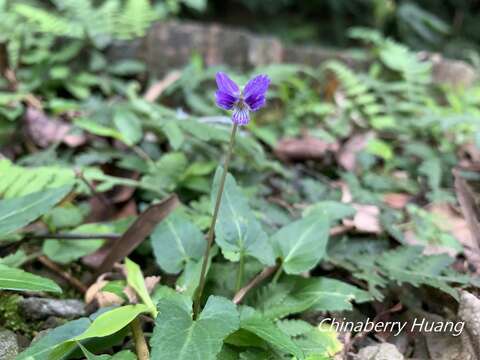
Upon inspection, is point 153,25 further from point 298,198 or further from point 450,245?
point 450,245

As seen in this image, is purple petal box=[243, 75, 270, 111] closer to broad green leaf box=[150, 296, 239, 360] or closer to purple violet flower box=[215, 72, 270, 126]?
purple violet flower box=[215, 72, 270, 126]

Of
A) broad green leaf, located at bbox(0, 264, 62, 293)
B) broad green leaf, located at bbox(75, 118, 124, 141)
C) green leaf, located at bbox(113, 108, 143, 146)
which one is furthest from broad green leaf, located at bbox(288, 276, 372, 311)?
broad green leaf, located at bbox(75, 118, 124, 141)

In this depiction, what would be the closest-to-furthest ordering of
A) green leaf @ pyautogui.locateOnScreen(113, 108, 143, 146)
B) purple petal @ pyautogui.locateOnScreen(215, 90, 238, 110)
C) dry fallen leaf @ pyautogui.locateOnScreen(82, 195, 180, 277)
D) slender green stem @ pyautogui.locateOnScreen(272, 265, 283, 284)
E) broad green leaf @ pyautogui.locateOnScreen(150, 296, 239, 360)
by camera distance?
broad green leaf @ pyautogui.locateOnScreen(150, 296, 239, 360) → purple petal @ pyautogui.locateOnScreen(215, 90, 238, 110) → slender green stem @ pyautogui.locateOnScreen(272, 265, 283, 284) → dry fallen leaf @ pyautogui.locateOnScreen(82, 195, 180, 277) → green leaf @ pyautogui.locateOnScreen(113, 108, 143, 146)

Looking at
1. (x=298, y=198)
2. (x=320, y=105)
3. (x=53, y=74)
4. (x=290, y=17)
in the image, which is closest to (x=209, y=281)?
(x=298, y=198)

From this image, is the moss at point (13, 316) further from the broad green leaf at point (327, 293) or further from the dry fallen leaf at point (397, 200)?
the dry fallen leaf at point (397, 200)

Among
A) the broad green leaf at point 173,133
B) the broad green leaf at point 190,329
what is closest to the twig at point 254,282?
the broad green leaf at point 190,329

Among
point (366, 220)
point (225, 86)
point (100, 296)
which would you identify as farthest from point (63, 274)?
point (366, 220)

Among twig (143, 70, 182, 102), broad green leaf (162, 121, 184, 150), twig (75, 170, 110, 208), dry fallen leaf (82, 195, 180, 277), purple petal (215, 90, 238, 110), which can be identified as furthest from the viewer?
twig (143, 70, 182, 102)

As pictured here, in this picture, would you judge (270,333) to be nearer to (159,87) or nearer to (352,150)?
(352,150)
